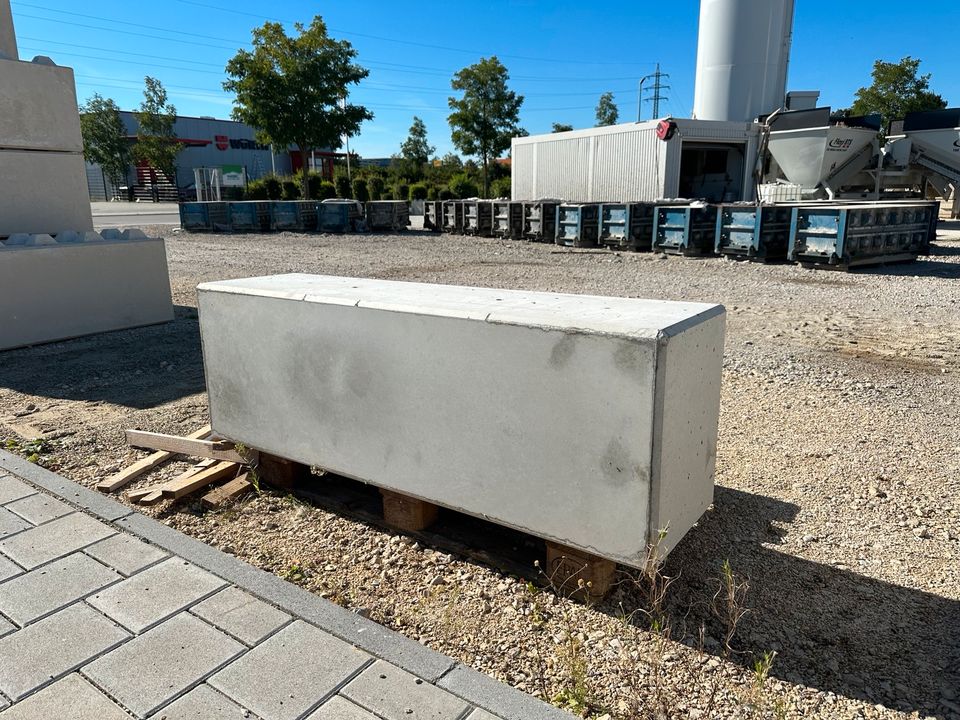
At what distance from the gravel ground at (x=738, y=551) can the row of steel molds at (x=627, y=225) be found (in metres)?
11.1

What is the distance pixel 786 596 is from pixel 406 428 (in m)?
1.88

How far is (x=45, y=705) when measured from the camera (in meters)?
2.39

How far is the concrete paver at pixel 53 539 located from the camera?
336 centimetres

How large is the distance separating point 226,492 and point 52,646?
4.80ft

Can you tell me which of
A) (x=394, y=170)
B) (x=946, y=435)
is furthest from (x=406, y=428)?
(x=394, y=170)

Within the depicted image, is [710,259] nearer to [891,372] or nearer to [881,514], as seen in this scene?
[891,372]

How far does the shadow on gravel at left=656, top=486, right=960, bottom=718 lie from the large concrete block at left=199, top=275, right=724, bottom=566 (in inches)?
15.6

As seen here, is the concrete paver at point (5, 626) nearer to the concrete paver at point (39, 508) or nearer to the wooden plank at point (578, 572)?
the concrete paver at point (39, 508)

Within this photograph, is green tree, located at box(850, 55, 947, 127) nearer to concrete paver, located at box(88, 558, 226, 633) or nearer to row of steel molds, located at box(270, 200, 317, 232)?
row of steel molds, located at box(270, 200, 317, 232)

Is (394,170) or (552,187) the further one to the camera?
(394,170)

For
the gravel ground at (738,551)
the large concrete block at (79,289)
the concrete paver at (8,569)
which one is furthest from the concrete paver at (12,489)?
the large concrete block at (79,289)

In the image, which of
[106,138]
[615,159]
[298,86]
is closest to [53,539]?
[615,159]

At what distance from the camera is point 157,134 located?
57.1m

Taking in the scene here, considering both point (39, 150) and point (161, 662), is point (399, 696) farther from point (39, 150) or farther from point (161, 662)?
point (39, 150)
